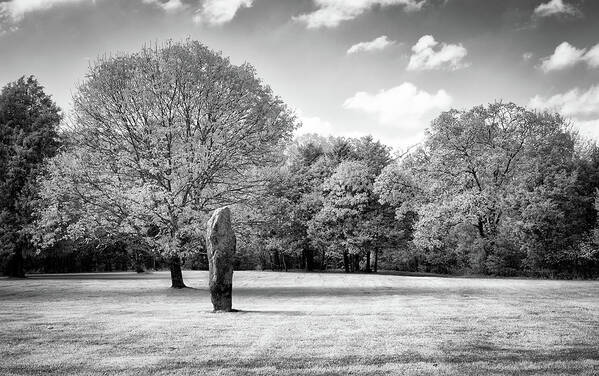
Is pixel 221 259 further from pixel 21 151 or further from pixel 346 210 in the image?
pixel 346 210

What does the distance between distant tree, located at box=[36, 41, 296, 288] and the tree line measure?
7 cm

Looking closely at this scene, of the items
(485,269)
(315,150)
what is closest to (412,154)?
(485,269)

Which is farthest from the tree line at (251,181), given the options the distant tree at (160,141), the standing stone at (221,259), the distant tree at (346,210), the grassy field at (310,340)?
the grassy field at (310,340)

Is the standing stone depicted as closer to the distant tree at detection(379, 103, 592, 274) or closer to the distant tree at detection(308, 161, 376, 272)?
the distant tree at detection(379, 103, 592, 274)

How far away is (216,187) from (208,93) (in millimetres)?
Result: 4950

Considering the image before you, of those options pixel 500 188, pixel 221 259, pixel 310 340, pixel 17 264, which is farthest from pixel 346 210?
pixel 310 340

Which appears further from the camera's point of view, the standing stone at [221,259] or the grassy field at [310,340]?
the standing stone at [221,259]

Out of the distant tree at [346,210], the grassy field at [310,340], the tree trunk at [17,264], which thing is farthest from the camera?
the distant tree at [346,210]

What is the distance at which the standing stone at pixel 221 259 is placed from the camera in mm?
14977

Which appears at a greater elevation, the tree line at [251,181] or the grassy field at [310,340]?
the tree line at [251,181]

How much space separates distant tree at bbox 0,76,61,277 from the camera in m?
33.1

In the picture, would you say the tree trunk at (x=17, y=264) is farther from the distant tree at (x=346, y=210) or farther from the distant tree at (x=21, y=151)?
the distant tree at (x=346, y=210)

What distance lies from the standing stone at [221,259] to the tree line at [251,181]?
6712 mm

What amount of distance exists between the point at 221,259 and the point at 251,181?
10.0 m
